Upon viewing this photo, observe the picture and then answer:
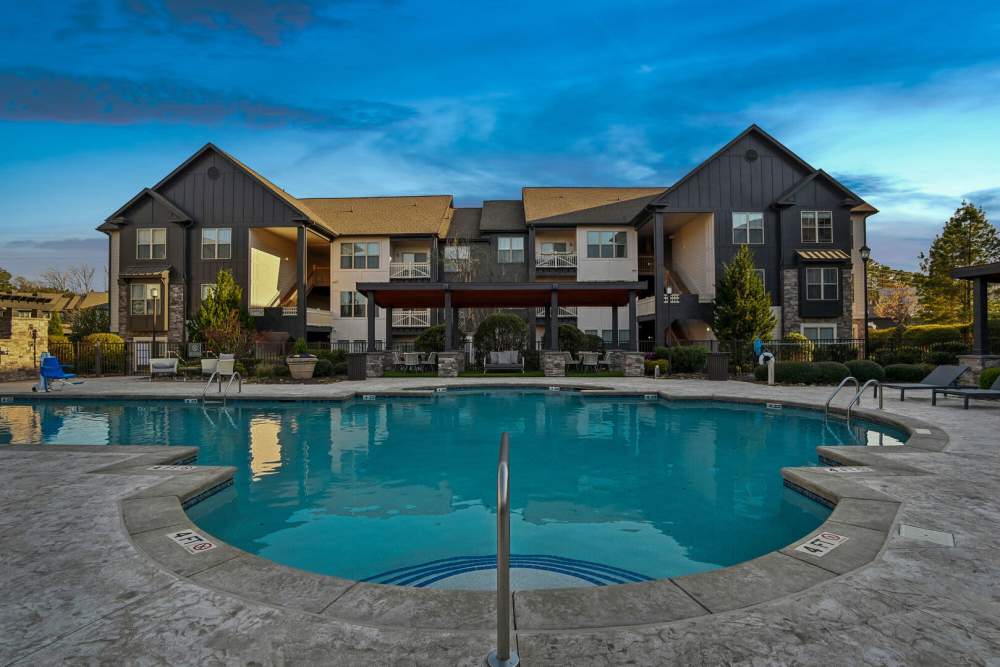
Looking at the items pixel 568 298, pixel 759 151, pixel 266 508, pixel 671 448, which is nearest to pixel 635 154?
pixel 759 151

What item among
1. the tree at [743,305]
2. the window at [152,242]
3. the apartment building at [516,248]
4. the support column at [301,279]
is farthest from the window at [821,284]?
the window at [152,242]

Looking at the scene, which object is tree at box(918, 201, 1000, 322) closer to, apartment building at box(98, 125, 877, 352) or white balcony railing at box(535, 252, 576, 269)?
apartment building at box(98, 125, 877, 352)

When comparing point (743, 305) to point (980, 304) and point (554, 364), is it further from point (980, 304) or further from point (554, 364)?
point (554, 364)

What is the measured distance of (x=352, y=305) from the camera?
29906mm

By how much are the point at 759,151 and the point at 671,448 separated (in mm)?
24451

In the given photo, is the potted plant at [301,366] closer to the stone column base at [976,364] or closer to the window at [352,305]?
the window at [352,305]

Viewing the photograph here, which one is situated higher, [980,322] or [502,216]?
[502,216]

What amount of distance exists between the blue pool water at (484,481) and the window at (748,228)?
16.9 m

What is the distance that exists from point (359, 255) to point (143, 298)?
1168 cm

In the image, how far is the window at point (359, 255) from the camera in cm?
3003

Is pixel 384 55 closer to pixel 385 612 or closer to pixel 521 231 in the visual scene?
pixel 521 231

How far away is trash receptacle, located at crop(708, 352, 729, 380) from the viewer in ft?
62.6

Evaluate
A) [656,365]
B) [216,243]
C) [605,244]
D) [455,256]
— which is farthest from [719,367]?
[216,243]

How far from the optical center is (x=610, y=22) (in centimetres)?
1402
